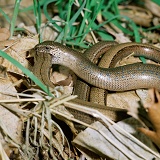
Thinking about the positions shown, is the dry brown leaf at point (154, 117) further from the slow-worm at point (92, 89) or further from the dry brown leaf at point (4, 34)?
the dry brown leaf at point (4, 34)

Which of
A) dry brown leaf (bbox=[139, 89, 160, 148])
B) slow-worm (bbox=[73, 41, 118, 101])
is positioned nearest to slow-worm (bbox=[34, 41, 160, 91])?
slow-worm (bbox=[73, 41, 118, 101])

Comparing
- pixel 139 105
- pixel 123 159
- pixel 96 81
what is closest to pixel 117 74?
pixel 96 81

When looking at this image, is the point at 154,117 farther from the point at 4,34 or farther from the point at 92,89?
the point at 4,34

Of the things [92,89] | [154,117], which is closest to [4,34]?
[92,89]

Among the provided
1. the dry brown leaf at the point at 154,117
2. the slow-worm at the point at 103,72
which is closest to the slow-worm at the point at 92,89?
the slow-worm at the point at 103,72

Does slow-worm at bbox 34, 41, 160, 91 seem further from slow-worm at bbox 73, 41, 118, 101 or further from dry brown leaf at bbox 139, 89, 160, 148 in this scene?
dry brown leaf at bbox 139, 89, 160, 148
